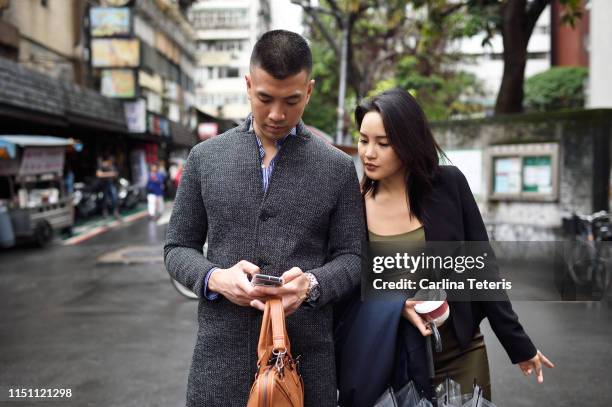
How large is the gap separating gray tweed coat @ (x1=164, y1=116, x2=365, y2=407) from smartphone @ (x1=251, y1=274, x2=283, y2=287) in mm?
158

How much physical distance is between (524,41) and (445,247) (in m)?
9.92

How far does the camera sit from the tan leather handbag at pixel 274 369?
161 centimetres

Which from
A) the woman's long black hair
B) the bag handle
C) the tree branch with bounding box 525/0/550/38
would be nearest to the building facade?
the tree branch with bounding box 525/0/550/38

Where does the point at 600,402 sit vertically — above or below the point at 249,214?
below

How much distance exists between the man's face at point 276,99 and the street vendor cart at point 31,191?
1200cm

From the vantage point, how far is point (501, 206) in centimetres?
1053

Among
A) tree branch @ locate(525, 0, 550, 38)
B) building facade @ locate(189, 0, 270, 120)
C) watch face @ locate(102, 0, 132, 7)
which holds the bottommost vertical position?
tree branch @ locate(525, 0, 550, 38)

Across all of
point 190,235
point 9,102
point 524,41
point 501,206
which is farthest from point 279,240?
point 9,102

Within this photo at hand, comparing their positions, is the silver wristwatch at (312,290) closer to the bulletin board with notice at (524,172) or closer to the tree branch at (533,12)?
the bulletin board with notice at (524,172)

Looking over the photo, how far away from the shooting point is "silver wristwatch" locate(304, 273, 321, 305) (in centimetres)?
177

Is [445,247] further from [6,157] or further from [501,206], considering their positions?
[6,157]

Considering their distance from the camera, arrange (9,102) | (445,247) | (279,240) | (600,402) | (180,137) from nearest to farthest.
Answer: (279,240) → (445,247) → (600,402) → (9,102) → (180,137)

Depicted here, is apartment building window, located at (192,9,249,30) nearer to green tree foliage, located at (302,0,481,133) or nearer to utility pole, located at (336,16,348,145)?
green tree foliage, located at (302,0,481,133)

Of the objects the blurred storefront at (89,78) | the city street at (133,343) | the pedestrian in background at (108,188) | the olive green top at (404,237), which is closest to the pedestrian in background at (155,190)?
the pedestrian in background at (108,188)
